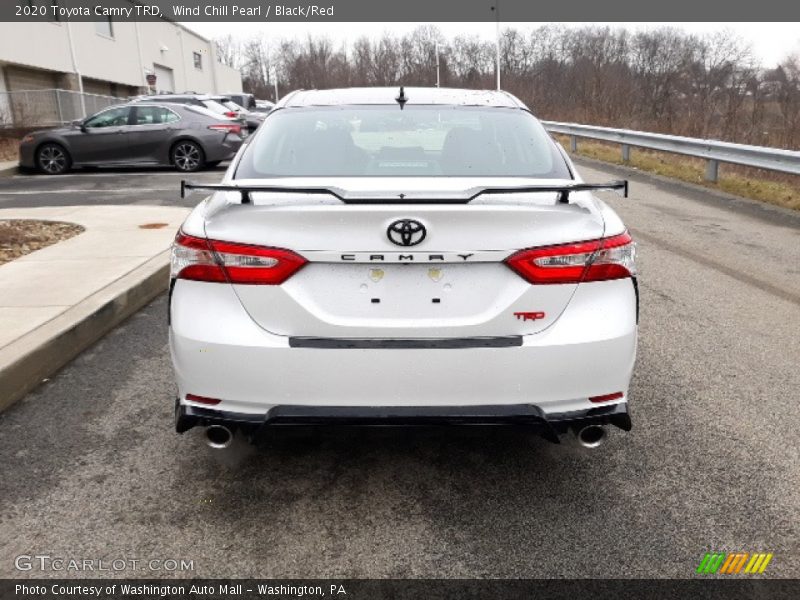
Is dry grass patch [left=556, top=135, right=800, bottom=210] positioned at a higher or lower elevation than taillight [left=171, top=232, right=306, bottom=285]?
lower

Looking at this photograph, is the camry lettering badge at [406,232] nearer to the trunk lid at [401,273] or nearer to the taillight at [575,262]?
the trunk lid at [401,273]

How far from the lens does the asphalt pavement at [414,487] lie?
2.60 metres

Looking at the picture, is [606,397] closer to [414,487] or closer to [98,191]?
[414,487]

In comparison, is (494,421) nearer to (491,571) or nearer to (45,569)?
(491,571)

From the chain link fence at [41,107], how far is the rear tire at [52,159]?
975 cm

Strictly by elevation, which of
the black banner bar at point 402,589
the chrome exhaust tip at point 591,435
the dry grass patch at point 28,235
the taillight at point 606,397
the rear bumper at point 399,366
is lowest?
the black banner bar at point 402,589

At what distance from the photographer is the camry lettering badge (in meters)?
2.57

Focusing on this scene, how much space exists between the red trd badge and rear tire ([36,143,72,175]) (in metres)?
15.9

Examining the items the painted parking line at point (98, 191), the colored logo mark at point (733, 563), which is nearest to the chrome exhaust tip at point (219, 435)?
the colored logo mark at point (733, 563)

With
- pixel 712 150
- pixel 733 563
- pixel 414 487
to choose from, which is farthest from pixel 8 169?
pixel 733 563

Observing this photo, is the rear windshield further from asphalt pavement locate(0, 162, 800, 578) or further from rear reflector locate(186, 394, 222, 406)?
asphalt pavement locate(0, 162, 800, 578)

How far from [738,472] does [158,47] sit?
153 feet

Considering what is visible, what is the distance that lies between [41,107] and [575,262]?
29185 millimetres

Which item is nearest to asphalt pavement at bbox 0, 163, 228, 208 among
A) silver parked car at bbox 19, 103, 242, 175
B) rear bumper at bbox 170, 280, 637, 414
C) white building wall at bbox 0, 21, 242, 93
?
silver parked car at bbox 19, 103, 242, 175
